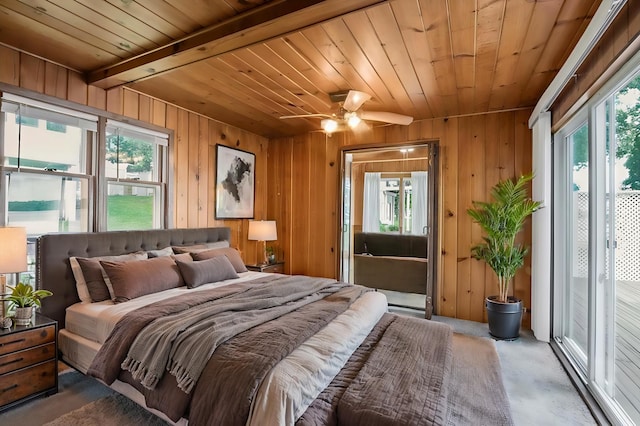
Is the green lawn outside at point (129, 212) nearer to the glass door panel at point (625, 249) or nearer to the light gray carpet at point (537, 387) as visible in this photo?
the light gray carpet at point (537, 387)

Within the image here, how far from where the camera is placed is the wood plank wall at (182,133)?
2666mm

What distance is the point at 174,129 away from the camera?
3.84 metres

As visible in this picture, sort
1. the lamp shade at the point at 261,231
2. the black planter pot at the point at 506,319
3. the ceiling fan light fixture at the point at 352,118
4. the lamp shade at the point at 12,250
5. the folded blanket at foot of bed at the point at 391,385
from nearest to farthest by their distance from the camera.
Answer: the folded blanket at foot of bed at the point at 391,385 → the lamp shade at the point at 12,250 → the ceiling fan light fixture at the point at 352,118 → the black planter pot at the point at 506,319 → the lamp shade at the point at 261,231

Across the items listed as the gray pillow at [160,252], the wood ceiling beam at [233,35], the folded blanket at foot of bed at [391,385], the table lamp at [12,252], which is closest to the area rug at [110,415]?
the table lamp at [12,252]

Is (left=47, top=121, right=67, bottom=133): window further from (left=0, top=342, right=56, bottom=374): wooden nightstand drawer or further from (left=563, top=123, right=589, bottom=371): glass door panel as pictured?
(left=563, top=123, right=589, bottom=371): glass door panel

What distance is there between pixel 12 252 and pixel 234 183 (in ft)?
9.00

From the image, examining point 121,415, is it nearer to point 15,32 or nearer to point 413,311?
point 15,32

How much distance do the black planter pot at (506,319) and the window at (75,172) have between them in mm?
3803

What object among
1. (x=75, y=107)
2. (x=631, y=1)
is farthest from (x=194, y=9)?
(x=631, y=1)

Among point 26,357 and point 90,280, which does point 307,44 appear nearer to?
point 90,280

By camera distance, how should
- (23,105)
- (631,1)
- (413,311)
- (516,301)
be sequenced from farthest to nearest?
1. (413,311)
2. (516,301)
3. (23,105)
4. (631,1)

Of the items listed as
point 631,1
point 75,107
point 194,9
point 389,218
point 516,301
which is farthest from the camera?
point 389,218

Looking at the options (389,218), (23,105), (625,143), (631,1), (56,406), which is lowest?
(56,406)

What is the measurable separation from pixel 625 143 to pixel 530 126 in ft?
5.61
